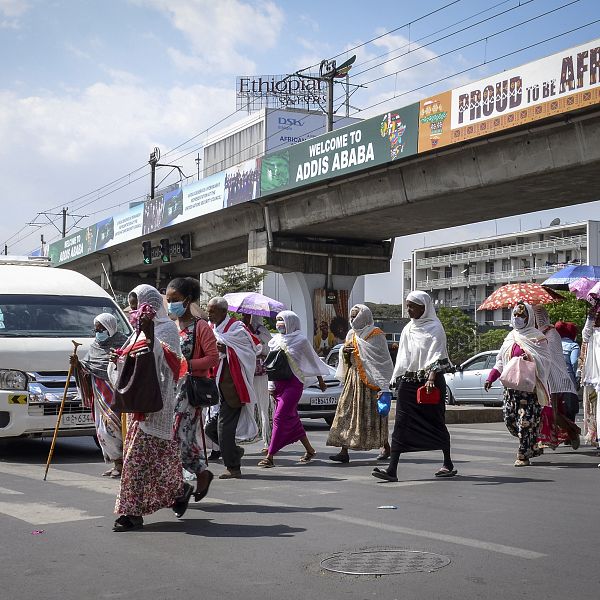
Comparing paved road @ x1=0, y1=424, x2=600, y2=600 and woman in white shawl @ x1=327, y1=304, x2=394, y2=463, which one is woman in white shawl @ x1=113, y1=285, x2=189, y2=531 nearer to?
paved road @ x1=0, y1=424, x2=600, y2=600

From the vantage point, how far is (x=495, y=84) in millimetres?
21281

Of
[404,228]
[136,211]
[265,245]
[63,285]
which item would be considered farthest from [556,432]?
[136,211]

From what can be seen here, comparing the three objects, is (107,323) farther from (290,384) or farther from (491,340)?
(491,340)

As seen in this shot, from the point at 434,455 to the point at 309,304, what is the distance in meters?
25.0

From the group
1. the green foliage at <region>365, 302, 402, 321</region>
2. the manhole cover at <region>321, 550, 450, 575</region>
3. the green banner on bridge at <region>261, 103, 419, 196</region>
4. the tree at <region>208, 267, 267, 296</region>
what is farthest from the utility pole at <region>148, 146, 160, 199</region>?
the green foliage at <region>365, 302, 402, 321</region>

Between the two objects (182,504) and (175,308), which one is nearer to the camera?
(182,504)

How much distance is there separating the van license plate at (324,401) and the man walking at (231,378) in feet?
21.8

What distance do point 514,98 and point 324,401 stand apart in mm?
8140

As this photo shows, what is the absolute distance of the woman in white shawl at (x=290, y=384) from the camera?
11.1 m

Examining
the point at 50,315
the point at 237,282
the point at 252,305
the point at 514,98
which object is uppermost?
the point at 237,282

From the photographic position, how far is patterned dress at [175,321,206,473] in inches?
306

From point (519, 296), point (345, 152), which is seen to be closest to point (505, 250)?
point (345, 152)

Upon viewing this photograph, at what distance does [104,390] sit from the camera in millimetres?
9633

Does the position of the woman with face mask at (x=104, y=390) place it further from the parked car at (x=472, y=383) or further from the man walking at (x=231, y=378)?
the parked car at (x=472, y=383)
